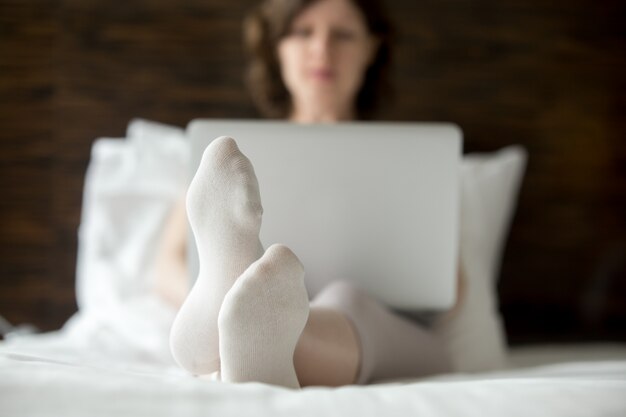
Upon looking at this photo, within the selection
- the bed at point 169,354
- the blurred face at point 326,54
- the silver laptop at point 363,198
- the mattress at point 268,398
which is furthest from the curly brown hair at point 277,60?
the mattress at point 268,398

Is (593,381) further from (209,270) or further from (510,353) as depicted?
(510,353)

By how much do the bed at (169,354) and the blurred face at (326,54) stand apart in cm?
31

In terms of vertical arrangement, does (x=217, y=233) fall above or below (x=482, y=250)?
above

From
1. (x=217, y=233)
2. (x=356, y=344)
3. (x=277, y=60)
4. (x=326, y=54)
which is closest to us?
(x=217, y=233)

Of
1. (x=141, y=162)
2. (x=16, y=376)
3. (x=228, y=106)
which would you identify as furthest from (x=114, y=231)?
(x=16, y=376)

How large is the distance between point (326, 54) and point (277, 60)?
25cm

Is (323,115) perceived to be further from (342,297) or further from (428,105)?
(342,297)

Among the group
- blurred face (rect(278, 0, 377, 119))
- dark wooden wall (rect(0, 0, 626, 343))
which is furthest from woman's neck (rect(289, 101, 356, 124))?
dark wooden wall (rect(0, 0, 626, 343))

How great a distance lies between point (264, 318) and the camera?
2.77ft

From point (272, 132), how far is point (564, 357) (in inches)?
41.2

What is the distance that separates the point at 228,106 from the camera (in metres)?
2.03

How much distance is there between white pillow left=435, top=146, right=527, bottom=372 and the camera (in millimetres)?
1522

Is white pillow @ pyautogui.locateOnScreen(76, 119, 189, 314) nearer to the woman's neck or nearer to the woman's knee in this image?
the woman's neck

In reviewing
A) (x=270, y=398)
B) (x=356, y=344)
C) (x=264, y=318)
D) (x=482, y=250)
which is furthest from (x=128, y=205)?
(x=270, y=398)
